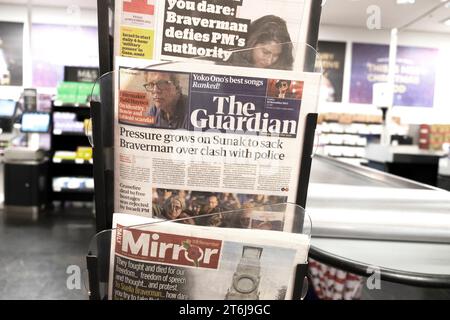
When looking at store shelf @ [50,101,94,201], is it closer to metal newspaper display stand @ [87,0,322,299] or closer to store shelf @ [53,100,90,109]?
store shelf @ [53,100,90,109]

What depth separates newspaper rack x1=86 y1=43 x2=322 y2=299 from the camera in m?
0.59

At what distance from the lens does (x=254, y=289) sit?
61cm

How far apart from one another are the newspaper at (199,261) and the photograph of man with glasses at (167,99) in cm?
15

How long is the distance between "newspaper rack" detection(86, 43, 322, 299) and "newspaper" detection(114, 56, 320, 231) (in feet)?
0.03

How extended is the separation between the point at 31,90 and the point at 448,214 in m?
6.35

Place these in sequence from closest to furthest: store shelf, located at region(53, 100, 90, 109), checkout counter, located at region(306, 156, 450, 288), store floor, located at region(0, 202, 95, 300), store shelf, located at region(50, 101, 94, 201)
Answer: checkout counter, located at region(306, 156, 450, 288) < store floor, located at region(0, 202, 95, 300) < store shelf, located at region(53, 100, 90, 109) < store shelf, located at region(50, 101, 94, 201)

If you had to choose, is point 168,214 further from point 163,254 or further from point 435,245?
point 435,245

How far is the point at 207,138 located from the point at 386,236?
0.58 m

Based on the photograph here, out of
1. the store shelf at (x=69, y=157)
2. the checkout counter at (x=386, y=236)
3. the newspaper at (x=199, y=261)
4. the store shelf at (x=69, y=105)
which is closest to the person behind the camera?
the newspaper at (x=199, y=261)

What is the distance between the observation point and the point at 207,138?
1.97ft

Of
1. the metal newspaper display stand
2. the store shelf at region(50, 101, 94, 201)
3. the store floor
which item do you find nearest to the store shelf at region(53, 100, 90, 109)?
the store shelf at region(50, 101, 94, 201)

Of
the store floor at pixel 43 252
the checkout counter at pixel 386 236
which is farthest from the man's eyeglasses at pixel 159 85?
the store floor at pixel 43 252

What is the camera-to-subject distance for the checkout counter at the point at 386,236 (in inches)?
30.7

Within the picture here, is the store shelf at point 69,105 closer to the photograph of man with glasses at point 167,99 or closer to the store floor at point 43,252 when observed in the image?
the store floor at point 43,252
